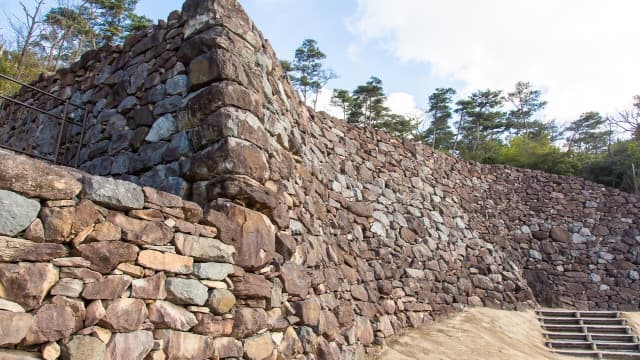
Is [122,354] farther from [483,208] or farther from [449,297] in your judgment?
[483,208]

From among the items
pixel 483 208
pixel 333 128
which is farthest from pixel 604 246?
pixel 333 128

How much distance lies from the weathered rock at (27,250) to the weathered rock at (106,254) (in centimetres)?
11

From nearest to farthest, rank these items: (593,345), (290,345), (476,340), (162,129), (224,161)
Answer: (224,161) → (290,345) → (162,129) → (476,340) → (593,345)

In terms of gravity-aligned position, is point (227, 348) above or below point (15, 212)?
below

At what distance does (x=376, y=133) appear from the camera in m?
8.46

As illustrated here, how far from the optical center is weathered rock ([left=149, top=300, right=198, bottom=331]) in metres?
2.45

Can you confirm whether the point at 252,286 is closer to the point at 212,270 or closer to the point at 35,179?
the point at 212,270

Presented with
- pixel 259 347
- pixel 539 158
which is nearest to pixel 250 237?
pixel 259 347

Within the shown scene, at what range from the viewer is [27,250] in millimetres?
1991

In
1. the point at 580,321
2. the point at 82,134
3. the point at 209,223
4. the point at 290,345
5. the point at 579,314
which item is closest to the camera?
the point at 209,223

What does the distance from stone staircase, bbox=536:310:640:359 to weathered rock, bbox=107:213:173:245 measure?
7.11 metres

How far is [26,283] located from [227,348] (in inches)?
51.7

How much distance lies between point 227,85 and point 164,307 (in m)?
1.86

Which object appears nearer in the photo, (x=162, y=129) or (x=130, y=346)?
(x=130, y=346)
